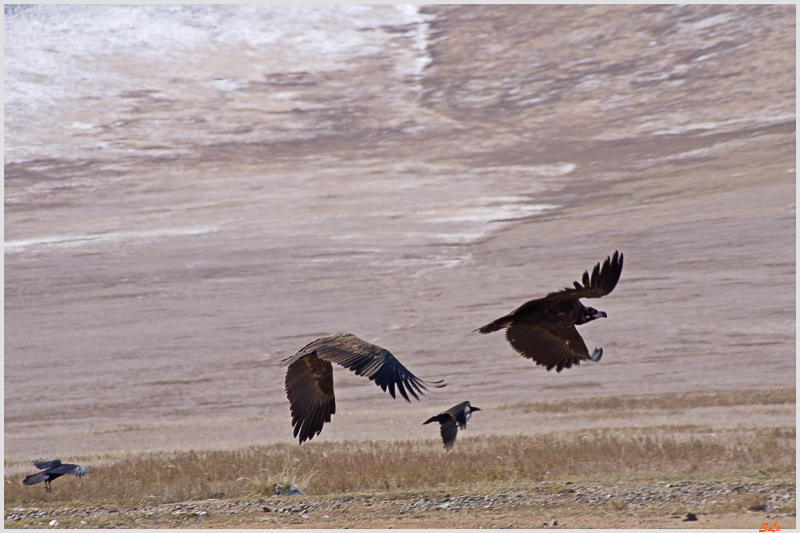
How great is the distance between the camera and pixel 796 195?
37.2 metres

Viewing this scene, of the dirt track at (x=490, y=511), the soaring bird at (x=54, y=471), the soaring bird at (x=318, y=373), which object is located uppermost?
the soaring bird at (x=318, y=373)

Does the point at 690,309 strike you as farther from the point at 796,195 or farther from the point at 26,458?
the point at 26,458

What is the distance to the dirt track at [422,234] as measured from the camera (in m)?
24.3

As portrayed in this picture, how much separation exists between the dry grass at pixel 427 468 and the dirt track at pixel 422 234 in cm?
305

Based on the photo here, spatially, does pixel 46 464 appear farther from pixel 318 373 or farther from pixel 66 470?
pixel 318 373

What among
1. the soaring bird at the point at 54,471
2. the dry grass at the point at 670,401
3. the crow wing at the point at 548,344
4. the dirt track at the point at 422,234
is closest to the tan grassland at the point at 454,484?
the soaring bird at the point at 54,471

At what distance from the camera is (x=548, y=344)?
10992mm

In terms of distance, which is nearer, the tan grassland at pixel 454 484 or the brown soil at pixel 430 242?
the tan grassland at pixel 454 484

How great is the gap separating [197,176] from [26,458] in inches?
1361

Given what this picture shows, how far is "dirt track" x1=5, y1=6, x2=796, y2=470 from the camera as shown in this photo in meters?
24.3

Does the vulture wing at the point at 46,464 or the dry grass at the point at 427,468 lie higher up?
the vulture wing at the point at 46,464

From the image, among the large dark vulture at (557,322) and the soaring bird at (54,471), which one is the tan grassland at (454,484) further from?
the large dark vulture at (557,322)

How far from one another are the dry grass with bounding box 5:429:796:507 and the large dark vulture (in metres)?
2.18

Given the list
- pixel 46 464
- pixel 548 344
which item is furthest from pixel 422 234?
pixel 548 344
